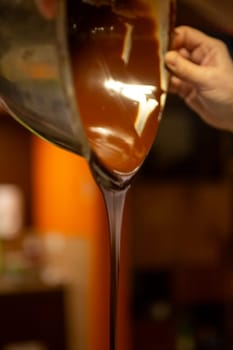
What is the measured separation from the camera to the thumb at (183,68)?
0.72 meters

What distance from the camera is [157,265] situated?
2.55 meters

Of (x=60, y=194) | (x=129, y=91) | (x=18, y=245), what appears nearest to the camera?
(x=129, y=91)

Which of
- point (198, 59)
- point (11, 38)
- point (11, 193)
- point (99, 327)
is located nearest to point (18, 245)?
point (11, 193)

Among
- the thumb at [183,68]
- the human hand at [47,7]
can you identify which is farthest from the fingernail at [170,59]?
the human hand at [47,7]

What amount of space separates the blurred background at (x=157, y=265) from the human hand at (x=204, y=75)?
1581 millimetres

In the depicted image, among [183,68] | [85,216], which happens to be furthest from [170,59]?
[85,216]

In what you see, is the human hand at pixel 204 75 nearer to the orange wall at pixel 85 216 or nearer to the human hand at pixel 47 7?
the human hand at pixel 47 7

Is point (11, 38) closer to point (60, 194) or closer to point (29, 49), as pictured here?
point (29, 49)

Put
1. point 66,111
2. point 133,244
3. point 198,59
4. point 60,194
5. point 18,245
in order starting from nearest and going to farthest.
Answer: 1. point 66,111
2. point 198,59
3. point 133,244
4. point 60,194
5. point 18,245

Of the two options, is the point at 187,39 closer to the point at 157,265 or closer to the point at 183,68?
the point at 183,68

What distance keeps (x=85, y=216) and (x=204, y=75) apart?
1818 millimetres

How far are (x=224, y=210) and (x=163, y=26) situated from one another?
195 cm

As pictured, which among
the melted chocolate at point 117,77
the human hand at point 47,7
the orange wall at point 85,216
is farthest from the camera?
the orange wall at point 85,216

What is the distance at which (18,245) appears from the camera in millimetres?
3148
